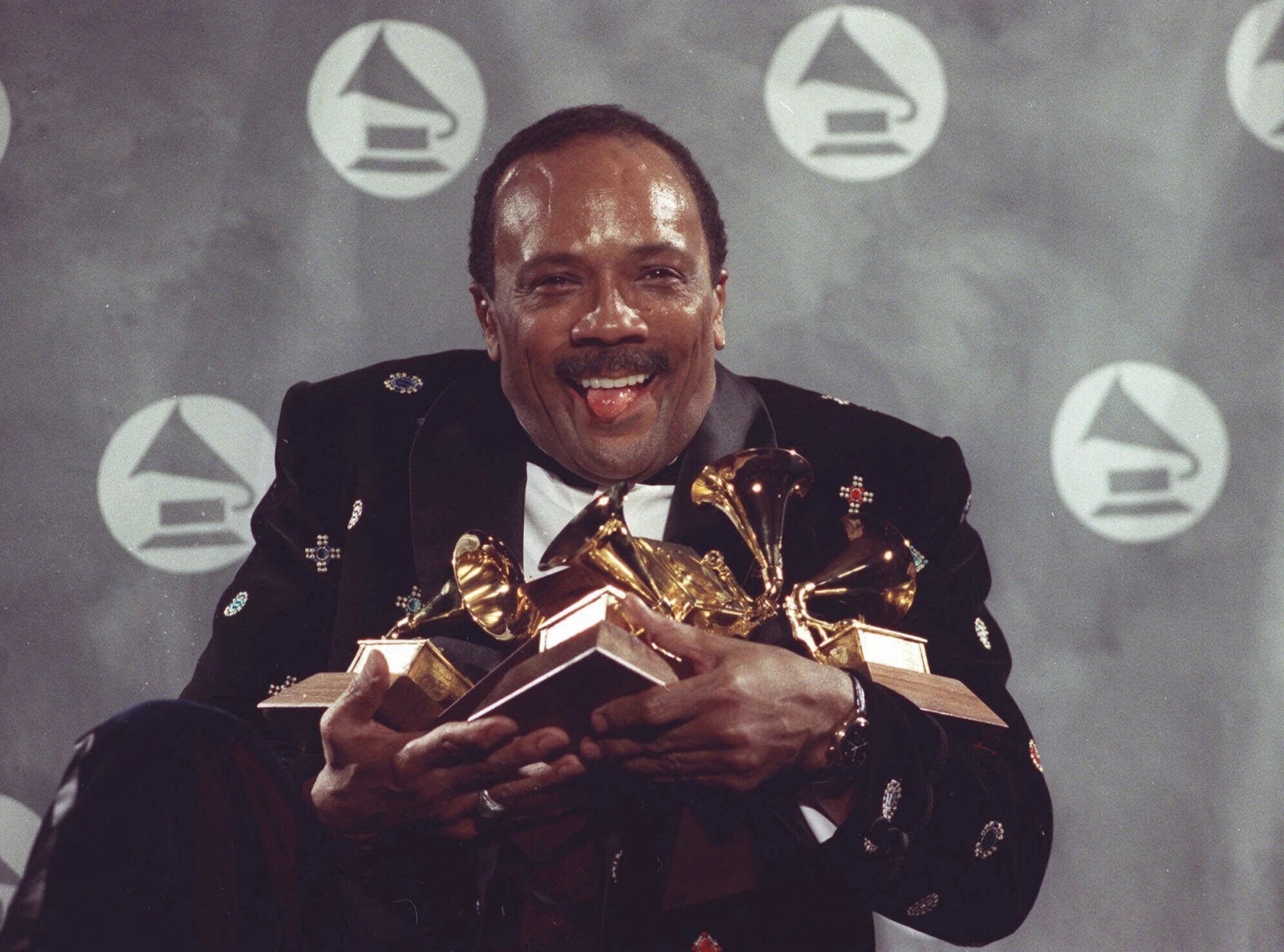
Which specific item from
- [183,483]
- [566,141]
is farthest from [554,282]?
[183,483]

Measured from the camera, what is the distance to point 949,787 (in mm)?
1416

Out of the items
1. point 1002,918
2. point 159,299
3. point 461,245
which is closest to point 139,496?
point 159,299

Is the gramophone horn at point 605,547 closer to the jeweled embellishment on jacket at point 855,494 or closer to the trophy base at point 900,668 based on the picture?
the trophy base at point 900,668

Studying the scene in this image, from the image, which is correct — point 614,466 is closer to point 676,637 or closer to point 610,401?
point 610,401

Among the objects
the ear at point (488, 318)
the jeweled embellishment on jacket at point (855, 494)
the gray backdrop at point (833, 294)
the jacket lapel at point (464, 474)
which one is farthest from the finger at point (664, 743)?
the gray backdrop at point (833, 294)

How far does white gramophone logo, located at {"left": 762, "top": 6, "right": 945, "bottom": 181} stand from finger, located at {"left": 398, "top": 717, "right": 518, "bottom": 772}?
139 centimetres

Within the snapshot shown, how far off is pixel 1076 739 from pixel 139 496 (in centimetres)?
155

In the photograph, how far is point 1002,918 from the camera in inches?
58.9

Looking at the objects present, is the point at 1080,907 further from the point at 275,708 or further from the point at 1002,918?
the point at 275,708

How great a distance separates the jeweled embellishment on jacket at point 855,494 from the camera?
175 centimetres

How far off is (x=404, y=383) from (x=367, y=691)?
0.75 meters

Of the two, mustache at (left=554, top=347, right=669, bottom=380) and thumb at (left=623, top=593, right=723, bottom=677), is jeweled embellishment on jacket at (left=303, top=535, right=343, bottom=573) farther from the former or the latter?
thumb at (left=623, top=593, right=723, bottom=677)

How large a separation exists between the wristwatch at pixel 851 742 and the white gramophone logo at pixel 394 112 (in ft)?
4.35

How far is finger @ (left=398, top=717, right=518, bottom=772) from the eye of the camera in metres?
1.17
